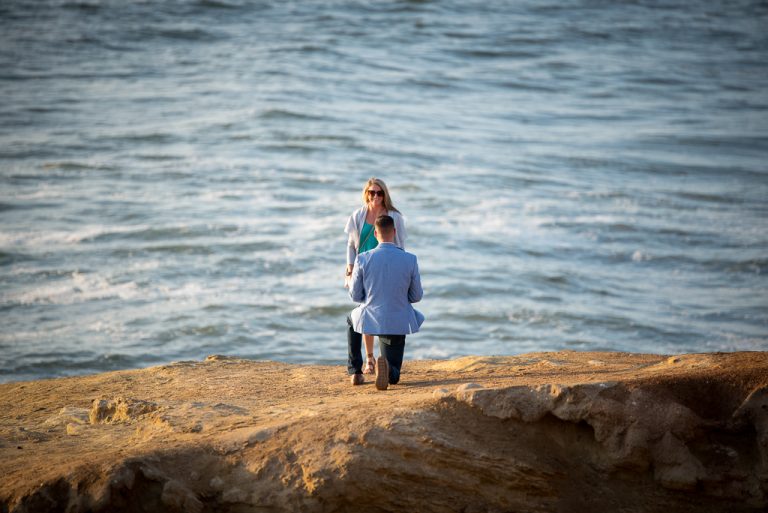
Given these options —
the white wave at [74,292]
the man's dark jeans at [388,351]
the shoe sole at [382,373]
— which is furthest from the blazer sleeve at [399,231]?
the white wave at [74,292]

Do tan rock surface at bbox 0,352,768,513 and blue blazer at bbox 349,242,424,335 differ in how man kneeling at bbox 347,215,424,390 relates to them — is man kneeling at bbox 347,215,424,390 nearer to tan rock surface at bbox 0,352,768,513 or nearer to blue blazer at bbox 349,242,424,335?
blue blazer at bbox 349,242,424,335

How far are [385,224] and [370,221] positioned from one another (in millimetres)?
645

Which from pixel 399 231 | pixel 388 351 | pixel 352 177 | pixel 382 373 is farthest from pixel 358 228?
pixel 352 177

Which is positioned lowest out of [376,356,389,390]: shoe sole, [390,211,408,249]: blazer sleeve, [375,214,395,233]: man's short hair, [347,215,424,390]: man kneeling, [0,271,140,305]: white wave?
[0,271,140,305]: white wave

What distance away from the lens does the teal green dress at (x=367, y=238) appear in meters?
6.89

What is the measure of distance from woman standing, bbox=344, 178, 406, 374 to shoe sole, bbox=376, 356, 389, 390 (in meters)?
0.59

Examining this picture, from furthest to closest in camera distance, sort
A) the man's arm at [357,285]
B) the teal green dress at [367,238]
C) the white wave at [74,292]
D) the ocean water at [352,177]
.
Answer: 1. the white wave at [74,292]
2. the ocean water at [352,177]
3. the teal green dress at [367,238]
4. the man's arm at [357,285]

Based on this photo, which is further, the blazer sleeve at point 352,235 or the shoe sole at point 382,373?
the blazer sleeve at point 352,235

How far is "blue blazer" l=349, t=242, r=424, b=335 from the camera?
244 inches

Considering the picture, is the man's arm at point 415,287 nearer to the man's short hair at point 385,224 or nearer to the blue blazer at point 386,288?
the blue blazer at point 386,288

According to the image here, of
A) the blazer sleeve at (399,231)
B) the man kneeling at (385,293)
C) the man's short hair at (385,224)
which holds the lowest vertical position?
the man kneeling at (385,293)

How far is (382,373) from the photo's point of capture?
6.18 m

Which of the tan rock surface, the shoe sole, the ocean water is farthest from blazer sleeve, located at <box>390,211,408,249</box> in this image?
the ocean water

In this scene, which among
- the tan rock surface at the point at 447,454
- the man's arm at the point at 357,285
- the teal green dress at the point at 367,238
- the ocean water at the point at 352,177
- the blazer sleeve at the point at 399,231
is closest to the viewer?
the tan rock surface at the point at 447,454
